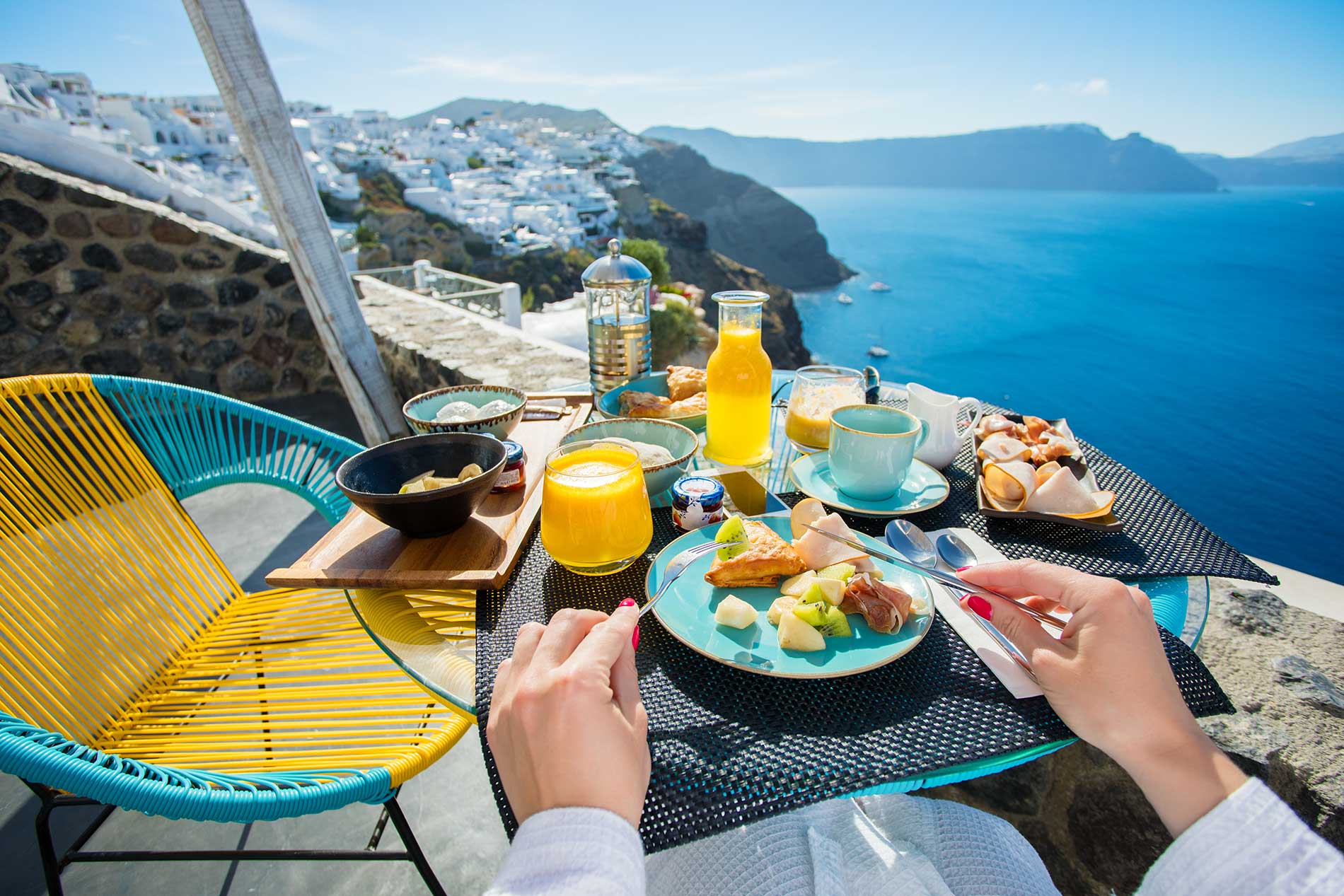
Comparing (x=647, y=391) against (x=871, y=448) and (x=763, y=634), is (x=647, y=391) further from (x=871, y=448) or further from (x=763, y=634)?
(x=763, y=634)

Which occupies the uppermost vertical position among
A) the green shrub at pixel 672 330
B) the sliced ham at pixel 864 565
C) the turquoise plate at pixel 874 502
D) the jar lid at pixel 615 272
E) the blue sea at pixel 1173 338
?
the jar lid at pixel 615 272

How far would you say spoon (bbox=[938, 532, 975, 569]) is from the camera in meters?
1.02

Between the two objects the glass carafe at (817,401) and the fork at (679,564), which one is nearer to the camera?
the fork at (679,564)

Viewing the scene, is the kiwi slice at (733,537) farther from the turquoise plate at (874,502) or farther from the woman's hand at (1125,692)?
the woman's hand at (1125,692)

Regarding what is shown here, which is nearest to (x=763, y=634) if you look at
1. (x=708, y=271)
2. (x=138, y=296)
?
(x=138, y=296)

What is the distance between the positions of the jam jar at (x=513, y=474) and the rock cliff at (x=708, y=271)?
3861cm

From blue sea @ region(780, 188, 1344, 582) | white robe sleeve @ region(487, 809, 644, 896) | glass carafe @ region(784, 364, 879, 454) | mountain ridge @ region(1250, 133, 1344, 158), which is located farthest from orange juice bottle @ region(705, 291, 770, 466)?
mountain ridge @ region(1250, 133, 1344, 158)

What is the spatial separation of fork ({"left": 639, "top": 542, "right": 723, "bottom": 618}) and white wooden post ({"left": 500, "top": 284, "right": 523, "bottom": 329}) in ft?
21.4

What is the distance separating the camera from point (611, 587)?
1.00 m

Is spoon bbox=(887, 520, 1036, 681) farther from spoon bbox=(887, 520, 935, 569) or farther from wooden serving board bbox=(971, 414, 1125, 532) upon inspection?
wooden serving board bbox=(971, 414, 1125, 532)

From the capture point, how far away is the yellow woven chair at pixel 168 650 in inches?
39.0

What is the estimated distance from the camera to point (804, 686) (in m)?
0.79

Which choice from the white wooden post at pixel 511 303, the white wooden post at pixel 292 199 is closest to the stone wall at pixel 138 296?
the white wooden post at pixel 292 199

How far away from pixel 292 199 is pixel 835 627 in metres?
3.74
